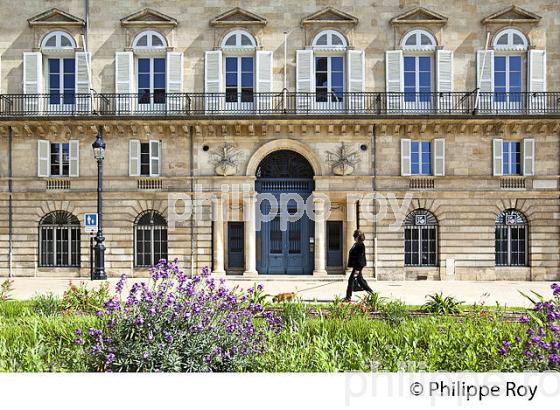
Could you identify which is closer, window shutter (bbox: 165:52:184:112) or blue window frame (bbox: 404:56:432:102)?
window shutter (bbox: 165:52:184:112)

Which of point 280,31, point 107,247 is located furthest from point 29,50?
point 280,31

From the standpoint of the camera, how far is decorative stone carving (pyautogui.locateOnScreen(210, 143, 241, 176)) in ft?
71.7

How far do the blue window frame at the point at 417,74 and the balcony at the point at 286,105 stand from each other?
1.37 feet

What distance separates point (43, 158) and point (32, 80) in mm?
3413

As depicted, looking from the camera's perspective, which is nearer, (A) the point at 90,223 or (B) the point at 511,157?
(A) the point at 90,223

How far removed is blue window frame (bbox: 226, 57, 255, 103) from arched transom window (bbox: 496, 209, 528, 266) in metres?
12.2

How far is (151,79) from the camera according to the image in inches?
885

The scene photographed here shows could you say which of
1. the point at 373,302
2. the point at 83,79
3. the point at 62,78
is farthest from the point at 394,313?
the point at 62,78

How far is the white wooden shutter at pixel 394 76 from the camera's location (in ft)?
71.9

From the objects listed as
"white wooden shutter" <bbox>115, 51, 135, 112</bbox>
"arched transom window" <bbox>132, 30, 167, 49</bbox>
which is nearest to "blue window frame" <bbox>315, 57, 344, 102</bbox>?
"arched transom window" <bbox>132, 30, 167, 49</bbox>

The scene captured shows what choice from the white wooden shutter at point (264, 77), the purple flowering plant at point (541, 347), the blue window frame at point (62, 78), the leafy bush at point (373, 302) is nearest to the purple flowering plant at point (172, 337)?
the purple flowering plant at point (541, 347)

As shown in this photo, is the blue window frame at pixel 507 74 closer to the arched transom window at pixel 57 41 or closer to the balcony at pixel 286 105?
the balcony at pixel 286 105

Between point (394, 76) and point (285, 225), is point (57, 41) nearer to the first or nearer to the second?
point (285, 225)

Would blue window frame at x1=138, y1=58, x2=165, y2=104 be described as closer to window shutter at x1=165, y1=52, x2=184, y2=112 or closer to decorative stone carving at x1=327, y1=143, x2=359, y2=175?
window shutter at x1=165, y1=52, x2=184, y2=112
